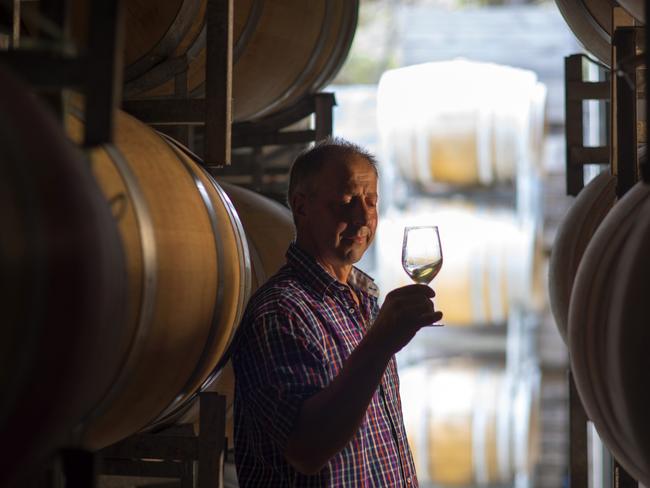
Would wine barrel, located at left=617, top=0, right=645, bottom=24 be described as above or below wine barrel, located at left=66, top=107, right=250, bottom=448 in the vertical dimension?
above

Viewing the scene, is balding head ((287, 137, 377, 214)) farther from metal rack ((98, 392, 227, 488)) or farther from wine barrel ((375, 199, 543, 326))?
wine barrel ((375, 199, 543, 326))

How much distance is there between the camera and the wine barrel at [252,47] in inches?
113

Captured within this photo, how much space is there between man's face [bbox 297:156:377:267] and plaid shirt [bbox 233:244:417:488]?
0.05 meters

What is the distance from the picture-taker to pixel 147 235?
6.84 ft

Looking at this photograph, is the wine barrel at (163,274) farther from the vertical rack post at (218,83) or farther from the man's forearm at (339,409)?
the man's forearm at (339,409)

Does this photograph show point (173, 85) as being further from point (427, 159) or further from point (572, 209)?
point (427, 159)

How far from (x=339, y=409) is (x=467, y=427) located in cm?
375

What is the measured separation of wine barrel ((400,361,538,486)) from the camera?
5.58m

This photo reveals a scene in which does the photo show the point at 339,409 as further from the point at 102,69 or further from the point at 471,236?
the point at 471,236

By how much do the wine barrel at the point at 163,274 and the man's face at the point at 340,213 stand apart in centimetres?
21

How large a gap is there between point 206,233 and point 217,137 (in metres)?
0.45

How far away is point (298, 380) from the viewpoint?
7.02 feet

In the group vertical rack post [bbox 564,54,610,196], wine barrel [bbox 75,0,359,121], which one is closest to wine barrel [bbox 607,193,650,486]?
wine barrel [bbox 75,0,359,121]

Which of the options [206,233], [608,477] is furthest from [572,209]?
[608,477]
